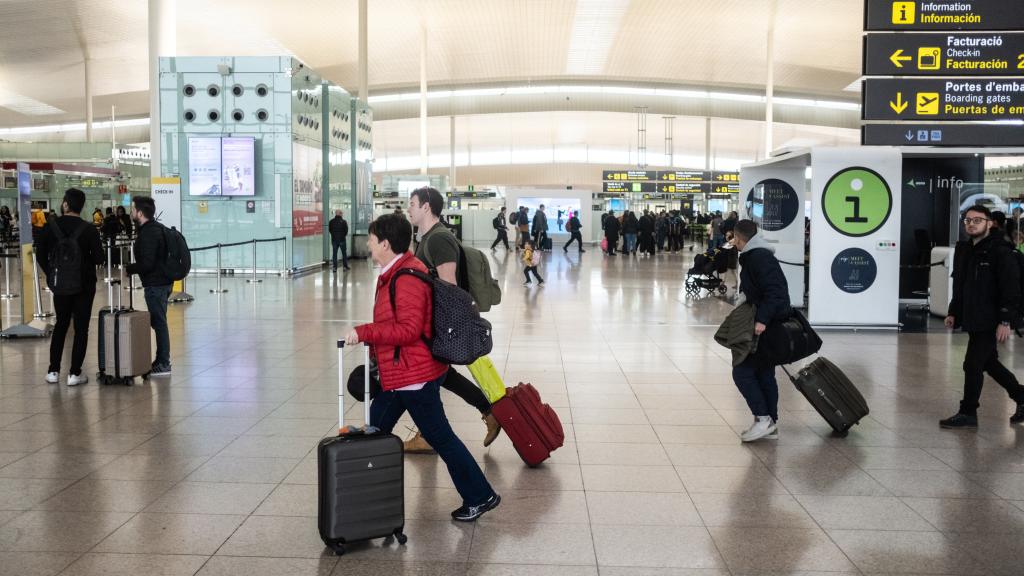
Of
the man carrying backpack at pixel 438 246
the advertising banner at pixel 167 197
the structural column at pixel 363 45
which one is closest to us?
the man carrying backpack at pixel 438 246

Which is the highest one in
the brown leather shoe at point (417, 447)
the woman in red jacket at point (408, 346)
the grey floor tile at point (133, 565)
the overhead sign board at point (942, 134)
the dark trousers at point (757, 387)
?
the overhead sign board at point (942, 134)

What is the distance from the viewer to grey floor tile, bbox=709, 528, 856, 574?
13.2 feet

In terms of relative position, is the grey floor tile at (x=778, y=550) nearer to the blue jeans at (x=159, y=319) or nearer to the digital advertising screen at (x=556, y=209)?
the blue jeans at (x=159, y=319)

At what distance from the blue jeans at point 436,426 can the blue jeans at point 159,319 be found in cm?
451

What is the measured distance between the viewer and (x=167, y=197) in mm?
17094

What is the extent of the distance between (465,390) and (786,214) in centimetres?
1032

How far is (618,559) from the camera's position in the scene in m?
4.10

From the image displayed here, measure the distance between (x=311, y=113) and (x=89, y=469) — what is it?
59.2 ft

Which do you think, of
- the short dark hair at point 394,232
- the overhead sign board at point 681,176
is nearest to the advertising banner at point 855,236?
the short dark hair at point 394,232

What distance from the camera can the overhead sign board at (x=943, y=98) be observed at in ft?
27.1

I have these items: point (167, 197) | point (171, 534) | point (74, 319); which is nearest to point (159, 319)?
point (74, 319)

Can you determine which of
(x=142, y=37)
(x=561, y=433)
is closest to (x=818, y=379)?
(x=561, y=433)

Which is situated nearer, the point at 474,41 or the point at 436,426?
the point at 436,426

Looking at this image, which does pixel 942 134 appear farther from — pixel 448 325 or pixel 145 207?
pixel 145 207
